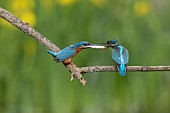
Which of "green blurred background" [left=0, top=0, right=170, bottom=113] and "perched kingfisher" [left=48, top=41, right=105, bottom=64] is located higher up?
"green blurred background" [left=0, top=0, right=170, bottom=113]

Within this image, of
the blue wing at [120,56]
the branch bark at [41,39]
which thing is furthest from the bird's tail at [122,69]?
the branch bark at [41,39]

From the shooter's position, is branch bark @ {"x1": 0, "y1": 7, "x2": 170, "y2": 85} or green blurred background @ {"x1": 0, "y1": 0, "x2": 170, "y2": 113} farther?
green blurred background @ {"x1": 0, "y1": 0, "x2": 170, "y2": 113}

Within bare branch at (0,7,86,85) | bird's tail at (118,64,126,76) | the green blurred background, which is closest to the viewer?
bare branch at (0,7,86,85)

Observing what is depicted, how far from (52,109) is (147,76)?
82cm

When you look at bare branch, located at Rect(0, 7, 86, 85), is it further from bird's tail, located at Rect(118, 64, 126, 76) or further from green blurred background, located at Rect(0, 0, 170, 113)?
green blurred background, located at Rect(0, 0, 170, 113)

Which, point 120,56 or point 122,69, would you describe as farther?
point 120,56

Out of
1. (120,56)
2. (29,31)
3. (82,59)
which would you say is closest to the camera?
(29,31)

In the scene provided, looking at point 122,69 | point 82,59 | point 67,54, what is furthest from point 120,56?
point 82,59

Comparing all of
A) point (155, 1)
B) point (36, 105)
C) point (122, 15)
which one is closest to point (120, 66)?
point (36, 105)

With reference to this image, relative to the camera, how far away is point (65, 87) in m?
3.87

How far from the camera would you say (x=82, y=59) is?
12.6 ft

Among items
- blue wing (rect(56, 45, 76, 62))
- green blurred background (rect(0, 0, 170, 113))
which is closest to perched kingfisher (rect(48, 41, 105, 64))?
blue wing (rect(56, 45, 76, 62))

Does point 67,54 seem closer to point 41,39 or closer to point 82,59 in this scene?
point 41,39

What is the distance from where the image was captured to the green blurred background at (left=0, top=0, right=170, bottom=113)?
3760 mm
